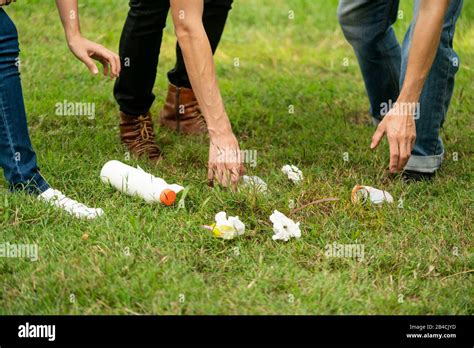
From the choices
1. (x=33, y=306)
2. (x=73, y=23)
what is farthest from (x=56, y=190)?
(x=33, y=306)

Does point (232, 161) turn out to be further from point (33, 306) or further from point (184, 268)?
point (33, 306)

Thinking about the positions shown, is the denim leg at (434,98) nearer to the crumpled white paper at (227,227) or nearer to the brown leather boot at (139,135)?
the crumpled white paper at (227,227)

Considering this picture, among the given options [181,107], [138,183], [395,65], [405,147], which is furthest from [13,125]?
[395,65]

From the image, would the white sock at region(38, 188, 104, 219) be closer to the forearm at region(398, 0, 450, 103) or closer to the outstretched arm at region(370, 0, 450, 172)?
the outstretched arm at region(370, 0, 450, 172)

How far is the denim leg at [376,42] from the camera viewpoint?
13.4ft

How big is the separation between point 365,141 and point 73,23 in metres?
1.63

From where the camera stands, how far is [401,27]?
6215 millimetres

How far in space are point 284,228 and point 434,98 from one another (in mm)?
1031

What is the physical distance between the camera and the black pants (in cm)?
389

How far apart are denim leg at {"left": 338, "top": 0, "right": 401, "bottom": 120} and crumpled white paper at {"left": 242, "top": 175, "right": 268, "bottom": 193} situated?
995mm

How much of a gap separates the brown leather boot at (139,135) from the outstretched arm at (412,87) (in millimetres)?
1244

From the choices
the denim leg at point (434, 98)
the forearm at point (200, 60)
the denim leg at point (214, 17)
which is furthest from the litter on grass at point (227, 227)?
the denim leg at point (214, 17)

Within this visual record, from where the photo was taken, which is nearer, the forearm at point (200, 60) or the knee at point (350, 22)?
the forearm at point (200, 60)

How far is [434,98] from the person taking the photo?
3709mm
